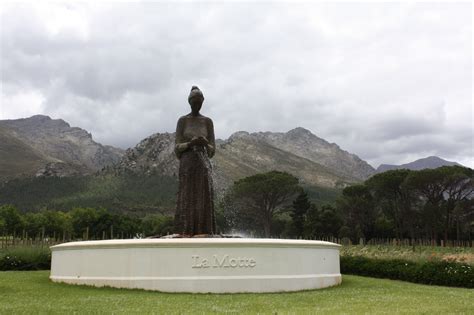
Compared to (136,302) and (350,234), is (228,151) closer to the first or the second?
(350,234)

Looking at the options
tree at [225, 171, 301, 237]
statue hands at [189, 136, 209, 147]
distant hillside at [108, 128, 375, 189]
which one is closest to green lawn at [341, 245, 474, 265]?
statue hands at [189, 136, 209, 147]

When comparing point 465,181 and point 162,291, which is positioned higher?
point 465,181

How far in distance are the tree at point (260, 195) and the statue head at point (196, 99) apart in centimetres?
4274

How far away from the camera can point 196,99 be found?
1545 centimetres

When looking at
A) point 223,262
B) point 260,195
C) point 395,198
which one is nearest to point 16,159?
point 260,195

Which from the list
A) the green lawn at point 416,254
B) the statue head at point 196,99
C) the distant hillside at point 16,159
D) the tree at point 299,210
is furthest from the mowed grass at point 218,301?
the distant hillside at point 16,159

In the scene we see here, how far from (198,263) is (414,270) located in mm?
8841

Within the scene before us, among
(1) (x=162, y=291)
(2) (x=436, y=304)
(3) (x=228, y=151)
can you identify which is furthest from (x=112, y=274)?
(3) (x=228, y=151)

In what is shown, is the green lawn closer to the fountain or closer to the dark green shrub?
the fountain

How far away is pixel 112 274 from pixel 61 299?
86.2 inches

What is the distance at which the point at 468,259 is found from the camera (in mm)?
19531

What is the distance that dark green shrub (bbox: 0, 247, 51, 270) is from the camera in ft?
62.1

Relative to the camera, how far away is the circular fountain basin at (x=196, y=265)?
12.1 m

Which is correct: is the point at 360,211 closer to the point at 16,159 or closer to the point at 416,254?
the point at 416,254
